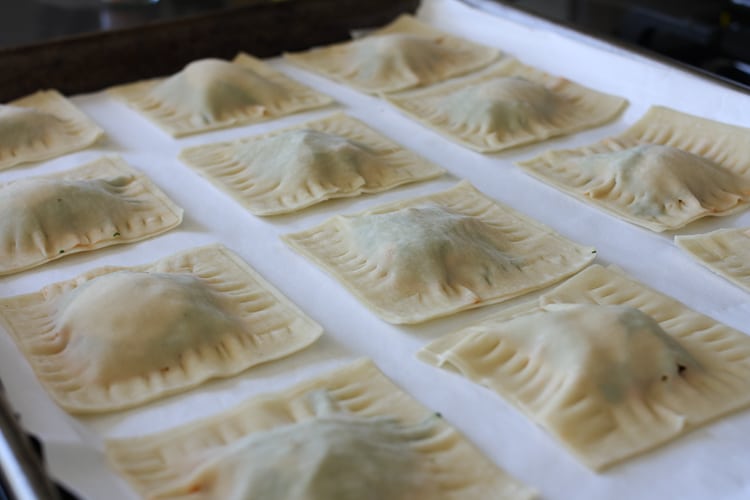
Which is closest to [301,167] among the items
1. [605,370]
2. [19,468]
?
[605,370]

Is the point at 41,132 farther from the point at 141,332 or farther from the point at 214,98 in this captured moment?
the point at 141,332

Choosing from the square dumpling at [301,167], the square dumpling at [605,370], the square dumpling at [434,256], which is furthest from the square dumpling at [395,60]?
the square dumpling at [605,370]

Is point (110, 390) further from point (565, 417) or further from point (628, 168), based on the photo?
point (628, 168)

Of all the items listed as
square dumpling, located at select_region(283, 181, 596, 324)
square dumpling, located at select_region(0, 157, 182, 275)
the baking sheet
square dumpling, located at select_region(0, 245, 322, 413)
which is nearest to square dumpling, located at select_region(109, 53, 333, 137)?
the baking sheet

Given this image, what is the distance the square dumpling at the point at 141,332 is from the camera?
1934 millimetres

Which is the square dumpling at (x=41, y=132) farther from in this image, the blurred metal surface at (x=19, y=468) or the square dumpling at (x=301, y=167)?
the blurred metal surface at (x=19, y=468)

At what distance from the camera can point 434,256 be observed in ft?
7.55

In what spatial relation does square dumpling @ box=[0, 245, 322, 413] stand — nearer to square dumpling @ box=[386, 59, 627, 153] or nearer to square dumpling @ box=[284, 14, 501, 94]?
square dumpling @ box=[386, 59, 627, 153]

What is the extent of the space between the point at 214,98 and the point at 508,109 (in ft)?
3.61

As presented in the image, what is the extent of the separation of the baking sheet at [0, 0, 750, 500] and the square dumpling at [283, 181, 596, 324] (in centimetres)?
5

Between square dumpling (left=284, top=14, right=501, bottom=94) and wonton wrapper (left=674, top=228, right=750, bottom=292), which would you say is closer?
wonton wrapper (left=674, top=228, right=750, bottom=292)

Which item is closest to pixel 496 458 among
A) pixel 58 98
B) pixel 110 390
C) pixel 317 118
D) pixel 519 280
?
pixel 519 280

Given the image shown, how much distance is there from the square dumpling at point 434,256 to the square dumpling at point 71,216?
17.8 inches

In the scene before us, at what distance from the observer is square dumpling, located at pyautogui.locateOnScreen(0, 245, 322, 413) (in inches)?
76.1
